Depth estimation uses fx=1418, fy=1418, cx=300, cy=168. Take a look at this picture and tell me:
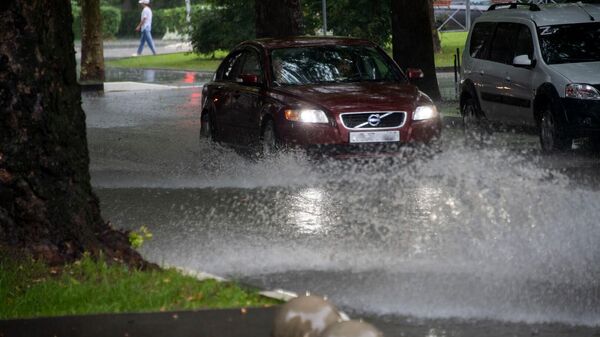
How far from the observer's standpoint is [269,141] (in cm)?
1584

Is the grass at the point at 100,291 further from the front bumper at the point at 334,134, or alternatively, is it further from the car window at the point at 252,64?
the car window at the point at 252,64

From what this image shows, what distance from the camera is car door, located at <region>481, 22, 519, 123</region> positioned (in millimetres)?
18406

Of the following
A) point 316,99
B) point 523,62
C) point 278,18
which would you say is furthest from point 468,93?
point 278,18

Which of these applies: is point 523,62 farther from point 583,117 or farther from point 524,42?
point 583,117

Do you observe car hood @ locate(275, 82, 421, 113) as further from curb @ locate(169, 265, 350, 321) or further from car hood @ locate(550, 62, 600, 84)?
curb @ locate(169, 265, 350, 321)

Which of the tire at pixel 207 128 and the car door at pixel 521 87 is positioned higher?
the car door at pixel 521 87

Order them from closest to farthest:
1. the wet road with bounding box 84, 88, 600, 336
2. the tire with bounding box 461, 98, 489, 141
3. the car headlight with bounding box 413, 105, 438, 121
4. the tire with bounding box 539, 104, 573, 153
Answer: the wet road with bounding box 84, 88, 600, 336, the car headlight with bounding box 413, 105, 438, 121, the tire with bounding box 539, 104, 573, 153, the tire with bounding box 461, 98, 489, 141

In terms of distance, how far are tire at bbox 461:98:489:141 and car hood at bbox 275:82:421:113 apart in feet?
11.3

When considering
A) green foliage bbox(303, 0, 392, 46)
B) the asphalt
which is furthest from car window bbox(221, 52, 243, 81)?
green foliage bbox(303, 0, 392, 46)

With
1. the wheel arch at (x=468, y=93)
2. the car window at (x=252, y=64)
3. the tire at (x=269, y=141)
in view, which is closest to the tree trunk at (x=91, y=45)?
the wheel arch at (x=468, y=93)

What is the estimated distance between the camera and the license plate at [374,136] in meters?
15.1

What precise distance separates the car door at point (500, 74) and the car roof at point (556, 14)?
0.19 meters

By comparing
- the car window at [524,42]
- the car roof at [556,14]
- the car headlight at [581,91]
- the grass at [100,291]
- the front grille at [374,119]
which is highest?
the car roof at [556,14]

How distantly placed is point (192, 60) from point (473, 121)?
93.7 ft
